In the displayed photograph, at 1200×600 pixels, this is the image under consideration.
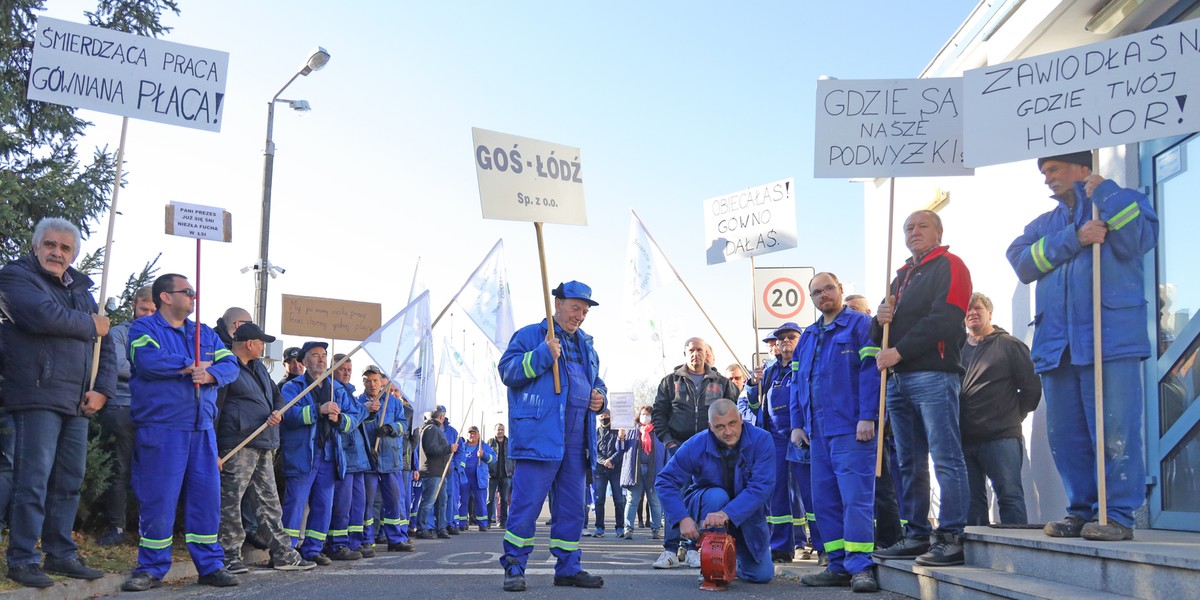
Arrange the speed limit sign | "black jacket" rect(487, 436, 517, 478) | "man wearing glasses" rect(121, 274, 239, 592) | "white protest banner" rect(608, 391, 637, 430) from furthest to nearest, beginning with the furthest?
"black jacket" rect(487, 436, 517, 478), "white protest banner" rect(608, 391, 637, 430), the speed limit sign, "man wearing glasses" rect(121, 274, 239, 592)

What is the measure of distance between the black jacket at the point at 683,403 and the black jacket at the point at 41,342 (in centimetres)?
507

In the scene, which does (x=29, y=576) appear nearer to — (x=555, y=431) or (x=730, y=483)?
(x=555, y=431)

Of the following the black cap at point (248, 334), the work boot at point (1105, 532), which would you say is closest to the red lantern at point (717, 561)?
the work boot at point (1105, 532)

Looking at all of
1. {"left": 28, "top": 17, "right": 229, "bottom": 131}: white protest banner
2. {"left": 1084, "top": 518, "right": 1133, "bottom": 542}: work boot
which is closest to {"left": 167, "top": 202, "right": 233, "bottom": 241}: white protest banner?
{"left": 28, "top": 17, "right": 229, "bottom": 131}: white protest banner

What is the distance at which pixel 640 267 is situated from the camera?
11.7m

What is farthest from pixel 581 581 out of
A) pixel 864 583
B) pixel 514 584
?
pixel 864 583

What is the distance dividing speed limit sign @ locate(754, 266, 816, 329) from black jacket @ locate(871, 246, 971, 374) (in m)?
6.41

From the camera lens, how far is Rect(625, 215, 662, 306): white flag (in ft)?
38.0

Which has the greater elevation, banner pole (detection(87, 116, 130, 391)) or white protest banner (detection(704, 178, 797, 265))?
white protest banner (detection(704, 178, 797, 265))

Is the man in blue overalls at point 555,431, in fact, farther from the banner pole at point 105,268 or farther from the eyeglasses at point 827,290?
the banner pole at point 105,268

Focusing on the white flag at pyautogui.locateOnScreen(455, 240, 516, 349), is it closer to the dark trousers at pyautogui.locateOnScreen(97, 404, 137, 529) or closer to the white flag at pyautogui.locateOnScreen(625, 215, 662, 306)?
the white flag at pyautogui.locateOnScreen(625, 215, 662, 306)

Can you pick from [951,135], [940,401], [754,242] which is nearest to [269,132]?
[754,242]

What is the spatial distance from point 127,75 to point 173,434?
2797mm

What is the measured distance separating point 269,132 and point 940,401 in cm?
1148
